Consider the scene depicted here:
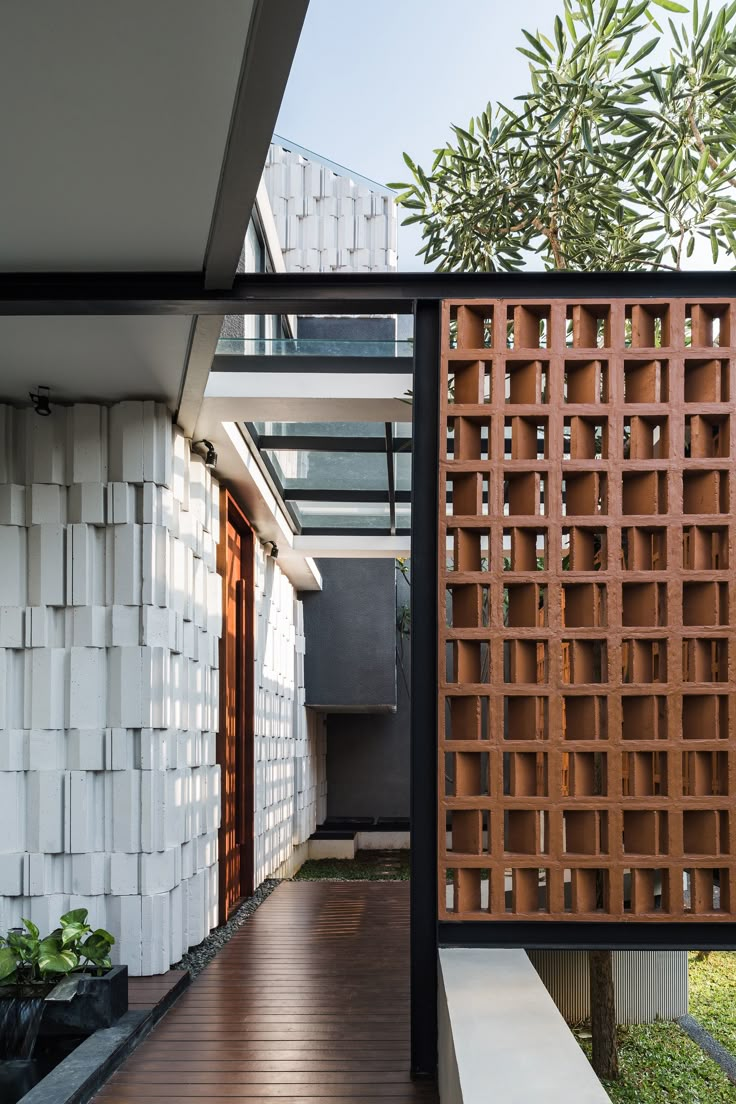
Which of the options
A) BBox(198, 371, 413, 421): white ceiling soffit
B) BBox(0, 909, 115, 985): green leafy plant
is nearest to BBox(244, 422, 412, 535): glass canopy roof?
BBox(198, 371, 413, 421): white ceiling soffit

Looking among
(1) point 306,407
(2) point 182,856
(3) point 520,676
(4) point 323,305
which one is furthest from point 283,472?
(3) point 520,676

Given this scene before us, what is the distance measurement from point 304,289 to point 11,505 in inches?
77.1

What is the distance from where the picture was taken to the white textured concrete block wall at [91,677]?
496 centimetres

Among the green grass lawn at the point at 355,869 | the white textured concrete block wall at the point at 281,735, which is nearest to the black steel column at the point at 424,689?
the white textured concrete block wall at the point at 281,735

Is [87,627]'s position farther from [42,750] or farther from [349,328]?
[349,328]

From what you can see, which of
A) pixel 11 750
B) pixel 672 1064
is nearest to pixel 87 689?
pixel 11 750

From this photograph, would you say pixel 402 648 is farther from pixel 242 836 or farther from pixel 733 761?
pixel 733 761

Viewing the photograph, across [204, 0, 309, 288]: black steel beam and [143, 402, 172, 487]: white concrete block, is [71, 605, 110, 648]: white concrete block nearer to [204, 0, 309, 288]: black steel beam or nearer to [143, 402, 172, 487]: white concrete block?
[143, 402, 172, 487]: white concrete block

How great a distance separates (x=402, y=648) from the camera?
1470 centimetres

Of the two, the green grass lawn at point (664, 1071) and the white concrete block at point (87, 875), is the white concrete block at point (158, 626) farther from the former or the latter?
the green grass lawn at point (664, 1071)

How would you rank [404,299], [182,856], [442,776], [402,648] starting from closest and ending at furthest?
[442,776]
[404,299]
[182,856]
[402,648]

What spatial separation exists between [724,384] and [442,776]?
1.63 metres

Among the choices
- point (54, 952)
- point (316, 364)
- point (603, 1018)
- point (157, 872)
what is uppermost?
point (316, 364)

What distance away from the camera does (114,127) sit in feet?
9.51
